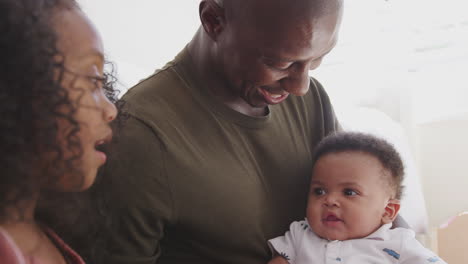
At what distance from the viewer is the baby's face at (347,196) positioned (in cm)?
110

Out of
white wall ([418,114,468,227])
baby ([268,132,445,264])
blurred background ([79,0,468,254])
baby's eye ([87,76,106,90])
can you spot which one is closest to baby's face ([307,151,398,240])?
baby ([268,132,445,264])

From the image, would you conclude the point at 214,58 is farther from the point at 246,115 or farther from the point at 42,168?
the point at 42,168

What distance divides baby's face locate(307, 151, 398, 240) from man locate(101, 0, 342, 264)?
0.07 metres

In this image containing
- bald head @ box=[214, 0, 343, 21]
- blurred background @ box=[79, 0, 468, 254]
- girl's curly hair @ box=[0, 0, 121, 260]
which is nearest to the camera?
girl's curly hair @ box=[0, 0, 121, 260]

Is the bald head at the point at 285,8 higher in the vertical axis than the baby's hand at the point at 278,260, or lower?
higher

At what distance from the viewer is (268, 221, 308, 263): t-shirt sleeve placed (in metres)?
1.04

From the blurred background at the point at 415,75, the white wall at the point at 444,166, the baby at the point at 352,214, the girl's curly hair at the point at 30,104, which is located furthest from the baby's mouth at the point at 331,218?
the white wall at the point at 444,166

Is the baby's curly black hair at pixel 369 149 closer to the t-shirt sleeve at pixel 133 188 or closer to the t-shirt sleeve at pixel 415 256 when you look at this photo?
the t-shirt sleeve at pixel 415 256

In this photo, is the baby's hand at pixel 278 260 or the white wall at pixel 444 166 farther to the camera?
the white wall at pixel 444 166

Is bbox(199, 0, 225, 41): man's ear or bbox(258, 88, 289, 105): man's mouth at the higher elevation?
bbox(199, 0, 225, 41): man's ear

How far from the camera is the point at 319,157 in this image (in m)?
1.17

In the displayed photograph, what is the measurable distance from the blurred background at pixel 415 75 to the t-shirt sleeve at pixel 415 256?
106cm

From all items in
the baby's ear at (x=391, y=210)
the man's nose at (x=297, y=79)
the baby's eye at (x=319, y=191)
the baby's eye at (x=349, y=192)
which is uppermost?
the man's nose at (x=297, y=79)

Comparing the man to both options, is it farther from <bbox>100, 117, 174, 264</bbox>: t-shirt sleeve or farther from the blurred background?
the blurred background
